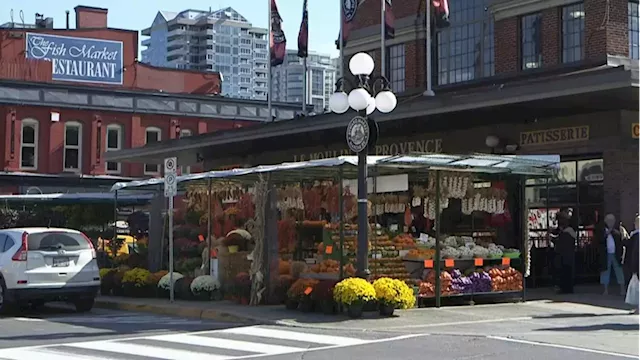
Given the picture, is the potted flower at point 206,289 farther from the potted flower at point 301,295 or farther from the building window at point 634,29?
the building window at point 634,29

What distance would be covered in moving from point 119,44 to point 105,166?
9318mm

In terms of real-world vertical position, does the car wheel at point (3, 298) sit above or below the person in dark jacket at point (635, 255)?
below

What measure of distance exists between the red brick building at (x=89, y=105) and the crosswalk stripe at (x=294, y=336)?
31402 millimetres

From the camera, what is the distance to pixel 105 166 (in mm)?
48188

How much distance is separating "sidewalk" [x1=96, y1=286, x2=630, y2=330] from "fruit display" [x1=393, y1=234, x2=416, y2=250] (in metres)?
1.48

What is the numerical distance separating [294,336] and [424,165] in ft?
15.8

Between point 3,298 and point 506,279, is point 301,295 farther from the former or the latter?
point 3,298

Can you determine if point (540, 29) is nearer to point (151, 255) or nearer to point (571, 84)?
point (571, 84)

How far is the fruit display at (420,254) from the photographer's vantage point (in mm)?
18297

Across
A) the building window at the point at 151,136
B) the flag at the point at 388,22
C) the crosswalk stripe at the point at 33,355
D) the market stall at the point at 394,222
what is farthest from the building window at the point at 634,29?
the building window at the point at 151,136

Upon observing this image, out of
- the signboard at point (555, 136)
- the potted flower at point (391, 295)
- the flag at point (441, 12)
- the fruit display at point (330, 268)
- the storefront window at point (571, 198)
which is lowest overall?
the potted flower at point (391, 295)

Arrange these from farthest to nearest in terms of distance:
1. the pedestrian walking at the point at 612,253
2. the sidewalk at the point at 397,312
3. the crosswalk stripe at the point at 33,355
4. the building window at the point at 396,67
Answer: the building window at the point at 396,67
the pedestrian walking at the point at 612,253
the sidewalk at the point at 397,312
the crosswalk stripe at the point at 33,355

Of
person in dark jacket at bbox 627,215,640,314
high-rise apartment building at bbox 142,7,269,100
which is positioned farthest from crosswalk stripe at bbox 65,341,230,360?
high-rise apartment building at bbox 142,7,269,100

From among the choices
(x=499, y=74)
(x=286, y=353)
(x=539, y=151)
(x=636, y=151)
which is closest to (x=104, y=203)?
(x=499, y=74)
